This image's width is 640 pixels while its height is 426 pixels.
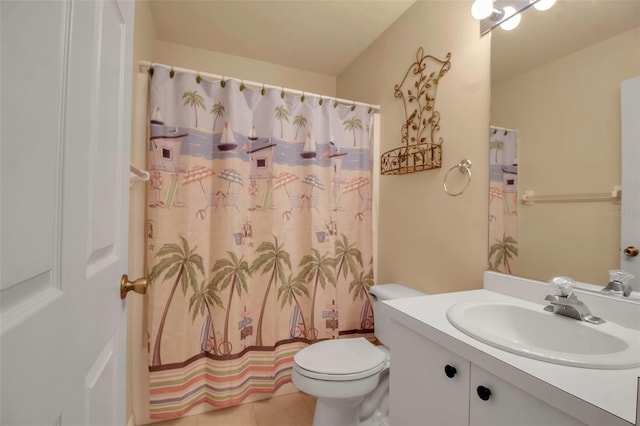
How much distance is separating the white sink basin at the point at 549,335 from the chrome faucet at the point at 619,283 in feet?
0.34

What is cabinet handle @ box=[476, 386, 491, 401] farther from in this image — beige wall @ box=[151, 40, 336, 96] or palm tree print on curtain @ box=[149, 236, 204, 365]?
beige wall @ box=[151, 40, 336, 96]

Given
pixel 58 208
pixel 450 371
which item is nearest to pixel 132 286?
pixel 58 208

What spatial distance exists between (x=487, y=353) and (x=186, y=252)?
1466 mm

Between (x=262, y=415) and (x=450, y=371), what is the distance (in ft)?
4.39

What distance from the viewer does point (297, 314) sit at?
1.84 m

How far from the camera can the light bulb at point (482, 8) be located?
123 cm

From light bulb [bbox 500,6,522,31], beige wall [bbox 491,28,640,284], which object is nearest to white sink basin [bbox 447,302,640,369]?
beige wall [bbox 491,28,640,284]

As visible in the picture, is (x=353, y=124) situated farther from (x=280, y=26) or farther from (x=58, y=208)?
(x=58, y=208)

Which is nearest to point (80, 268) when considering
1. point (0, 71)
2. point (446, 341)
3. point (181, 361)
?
point (0, 71)

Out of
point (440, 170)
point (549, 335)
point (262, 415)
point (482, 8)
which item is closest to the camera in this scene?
point (549, 335)

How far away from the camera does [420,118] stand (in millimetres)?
1651

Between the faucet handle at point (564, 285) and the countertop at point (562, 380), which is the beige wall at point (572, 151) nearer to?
the faucet handle at point (564, 285)

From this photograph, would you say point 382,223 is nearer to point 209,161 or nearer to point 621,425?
point 209,161

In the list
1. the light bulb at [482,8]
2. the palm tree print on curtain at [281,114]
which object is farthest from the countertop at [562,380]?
the palm tree print on curtain at [281,114]
